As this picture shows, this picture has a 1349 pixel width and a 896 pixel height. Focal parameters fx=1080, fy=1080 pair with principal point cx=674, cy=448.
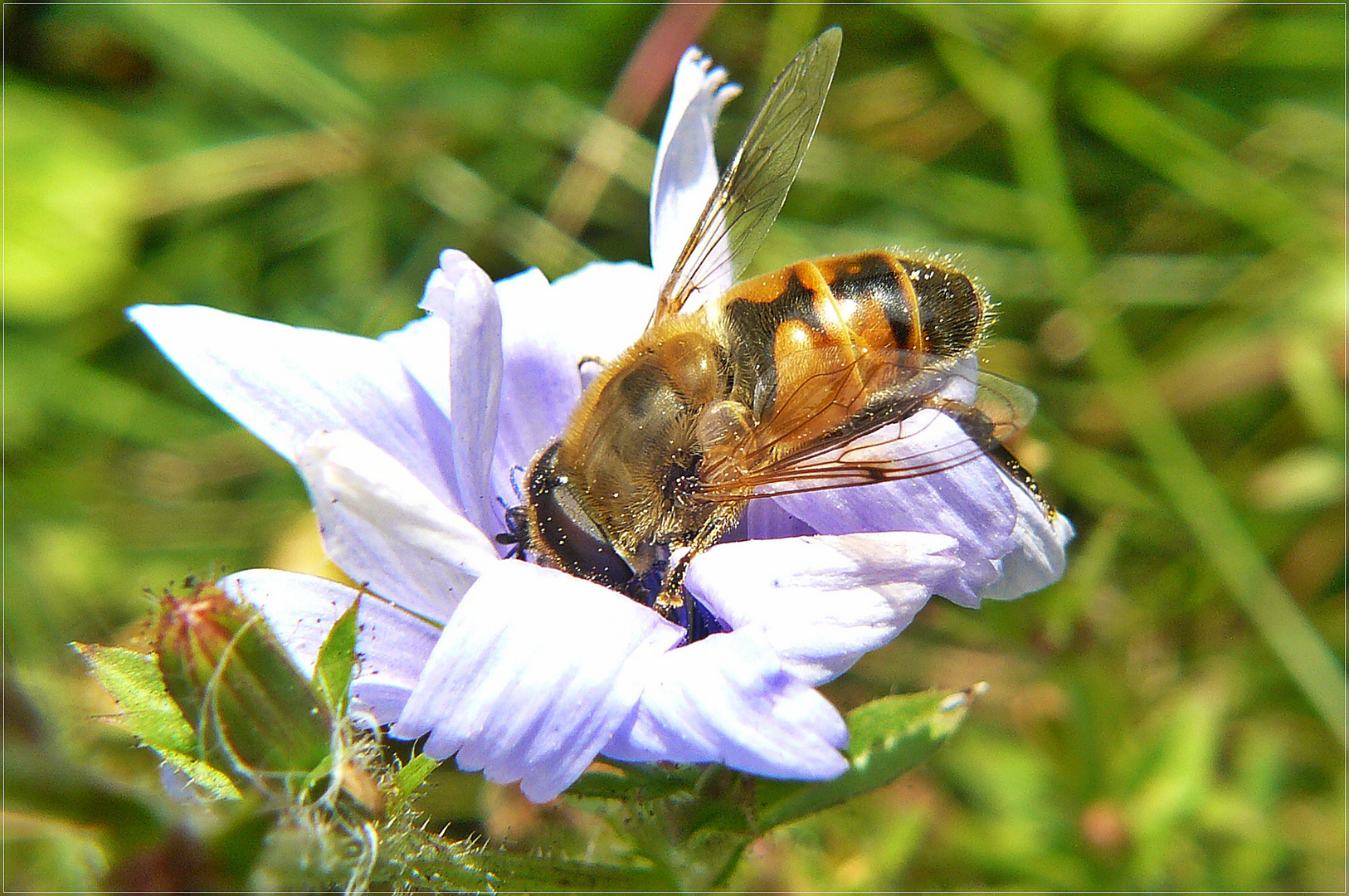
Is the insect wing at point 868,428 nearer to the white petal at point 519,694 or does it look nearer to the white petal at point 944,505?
the white petal at point 944,505

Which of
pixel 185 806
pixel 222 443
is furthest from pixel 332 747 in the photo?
pixel 222 443

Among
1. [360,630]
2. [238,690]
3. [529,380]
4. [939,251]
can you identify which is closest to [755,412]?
[529,380]

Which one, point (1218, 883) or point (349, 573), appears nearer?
point (349, 573)

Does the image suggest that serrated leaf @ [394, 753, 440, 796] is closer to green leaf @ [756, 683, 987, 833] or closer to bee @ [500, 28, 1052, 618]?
A: bee @ [500, 28, 1052, 618]

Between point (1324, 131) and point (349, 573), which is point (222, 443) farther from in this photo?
point (1324, 131)

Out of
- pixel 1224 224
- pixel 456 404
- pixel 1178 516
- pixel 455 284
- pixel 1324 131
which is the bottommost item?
pixel 1178 516

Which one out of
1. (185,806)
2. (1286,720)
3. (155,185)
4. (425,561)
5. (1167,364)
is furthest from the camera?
(155,185)
